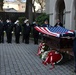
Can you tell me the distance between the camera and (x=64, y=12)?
2172 cm

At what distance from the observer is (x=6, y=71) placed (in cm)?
1048

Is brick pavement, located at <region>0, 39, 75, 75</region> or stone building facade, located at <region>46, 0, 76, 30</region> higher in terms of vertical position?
stone building facade, located at <region>46, 0, 76, 30</region>

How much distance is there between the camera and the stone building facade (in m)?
18.7

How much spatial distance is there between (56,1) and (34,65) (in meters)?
11.3

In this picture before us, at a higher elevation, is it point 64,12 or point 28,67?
point 64,12

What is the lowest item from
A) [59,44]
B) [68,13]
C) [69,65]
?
[69,65]

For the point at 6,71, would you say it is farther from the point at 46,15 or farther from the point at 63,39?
the point at 46,15

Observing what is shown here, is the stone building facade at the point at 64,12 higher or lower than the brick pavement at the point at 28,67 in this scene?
higher

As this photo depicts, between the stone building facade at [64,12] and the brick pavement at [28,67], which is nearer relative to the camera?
the brick pavement at [28,67]

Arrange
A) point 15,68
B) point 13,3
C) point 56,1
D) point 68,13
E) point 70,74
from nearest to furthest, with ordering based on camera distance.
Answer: point 70,74
point 15,68
point 68,13
point 56,1
point 13,3

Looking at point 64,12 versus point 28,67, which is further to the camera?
point 64,12

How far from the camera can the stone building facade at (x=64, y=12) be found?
734 inches

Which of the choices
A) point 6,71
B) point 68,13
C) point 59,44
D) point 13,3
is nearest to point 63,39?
point 59,44

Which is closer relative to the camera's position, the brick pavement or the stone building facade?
the brick pavement
